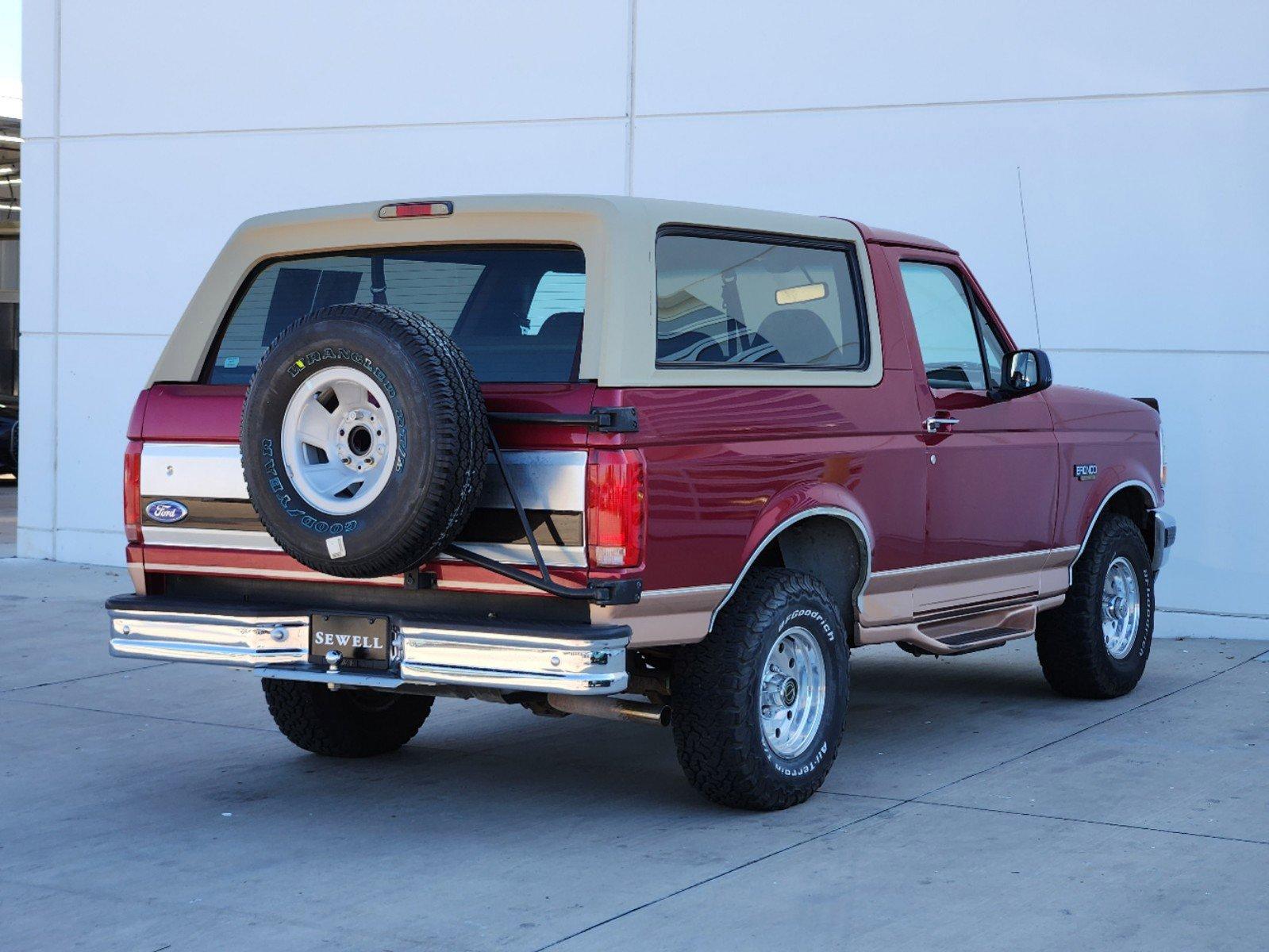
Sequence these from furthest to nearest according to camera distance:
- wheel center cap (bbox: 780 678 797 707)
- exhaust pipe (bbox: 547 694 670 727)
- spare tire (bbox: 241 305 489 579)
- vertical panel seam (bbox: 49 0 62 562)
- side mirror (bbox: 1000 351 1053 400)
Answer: vertical panel seam (bbox: 49 0 62 562), side mirror (bbox: 1000 351 1053 400), wheel center cap (bbox: 780 678 797 707), exhaust pipe (bbox: 547 694 670 727), spare tire (bbox: 241 305 489 579)

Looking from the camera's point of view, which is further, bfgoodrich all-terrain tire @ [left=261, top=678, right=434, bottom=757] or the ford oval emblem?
bfgoodrich all-terrain tire @ [left=261, top=678, right=434, bottom=757]

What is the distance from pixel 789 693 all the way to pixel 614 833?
2.60 ft

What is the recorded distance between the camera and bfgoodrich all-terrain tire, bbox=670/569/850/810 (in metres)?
5.70

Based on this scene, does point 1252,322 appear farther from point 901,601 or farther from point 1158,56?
point 901,601

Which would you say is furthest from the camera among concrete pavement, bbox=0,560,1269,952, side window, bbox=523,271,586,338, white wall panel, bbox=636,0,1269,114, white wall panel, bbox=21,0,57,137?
white wall panel, bbox=21,0,57,137

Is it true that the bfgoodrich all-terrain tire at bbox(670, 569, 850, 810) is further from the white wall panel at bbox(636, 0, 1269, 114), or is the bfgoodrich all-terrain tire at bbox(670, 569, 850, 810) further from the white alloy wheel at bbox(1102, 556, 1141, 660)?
the white wall panel at bbox(636, 0, 1269, 114)

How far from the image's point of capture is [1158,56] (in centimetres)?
1019

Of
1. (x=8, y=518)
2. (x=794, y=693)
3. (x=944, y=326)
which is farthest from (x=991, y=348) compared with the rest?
(x=8, y=518)

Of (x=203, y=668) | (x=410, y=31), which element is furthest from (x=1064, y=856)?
(x=410, y=31)

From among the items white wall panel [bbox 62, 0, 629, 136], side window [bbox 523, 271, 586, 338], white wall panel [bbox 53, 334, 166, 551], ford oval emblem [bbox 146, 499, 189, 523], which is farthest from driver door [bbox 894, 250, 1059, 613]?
white wall panel [bbox 53, 334, 166, 551]

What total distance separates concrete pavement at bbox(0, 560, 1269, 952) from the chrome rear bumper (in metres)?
0.55

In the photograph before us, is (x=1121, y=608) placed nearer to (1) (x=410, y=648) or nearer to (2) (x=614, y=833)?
(2) (x=614, y=833)

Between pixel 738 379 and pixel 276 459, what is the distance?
153cm

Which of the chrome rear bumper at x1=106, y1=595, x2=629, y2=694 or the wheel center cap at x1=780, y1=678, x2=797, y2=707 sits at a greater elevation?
the chrome rear bumper at x1=106, y1=595, x2=629, y2=694
